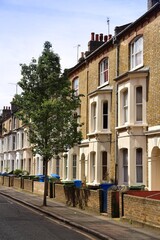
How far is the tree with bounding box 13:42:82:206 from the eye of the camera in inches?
839

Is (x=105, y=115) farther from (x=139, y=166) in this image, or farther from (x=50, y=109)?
(x=50, y=109)

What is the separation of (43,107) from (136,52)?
604 centimetres

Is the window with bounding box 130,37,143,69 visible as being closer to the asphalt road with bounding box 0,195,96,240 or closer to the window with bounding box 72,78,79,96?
the window with bounding box 72,78,79,96

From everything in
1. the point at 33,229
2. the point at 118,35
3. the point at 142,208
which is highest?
the point at 118,35

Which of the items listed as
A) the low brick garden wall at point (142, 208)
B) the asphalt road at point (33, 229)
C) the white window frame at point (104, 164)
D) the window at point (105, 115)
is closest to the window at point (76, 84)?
the window at point (105, 115)

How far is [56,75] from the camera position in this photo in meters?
22.2

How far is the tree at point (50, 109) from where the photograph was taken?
69.9ft

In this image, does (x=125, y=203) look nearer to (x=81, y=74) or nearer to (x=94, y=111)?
(x=94, y=111)

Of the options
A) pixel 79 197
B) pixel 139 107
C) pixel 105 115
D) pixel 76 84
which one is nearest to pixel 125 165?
pixel 139 107

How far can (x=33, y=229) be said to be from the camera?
13391 mm

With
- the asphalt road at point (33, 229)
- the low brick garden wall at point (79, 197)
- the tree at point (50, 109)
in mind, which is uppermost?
the tree at point (50, 109)

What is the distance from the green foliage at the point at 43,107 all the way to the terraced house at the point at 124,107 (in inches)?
69.4

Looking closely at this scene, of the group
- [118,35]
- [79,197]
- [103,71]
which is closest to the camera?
[79,197]

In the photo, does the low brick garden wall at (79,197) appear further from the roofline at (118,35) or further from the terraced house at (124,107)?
the roofline at (118,35)
